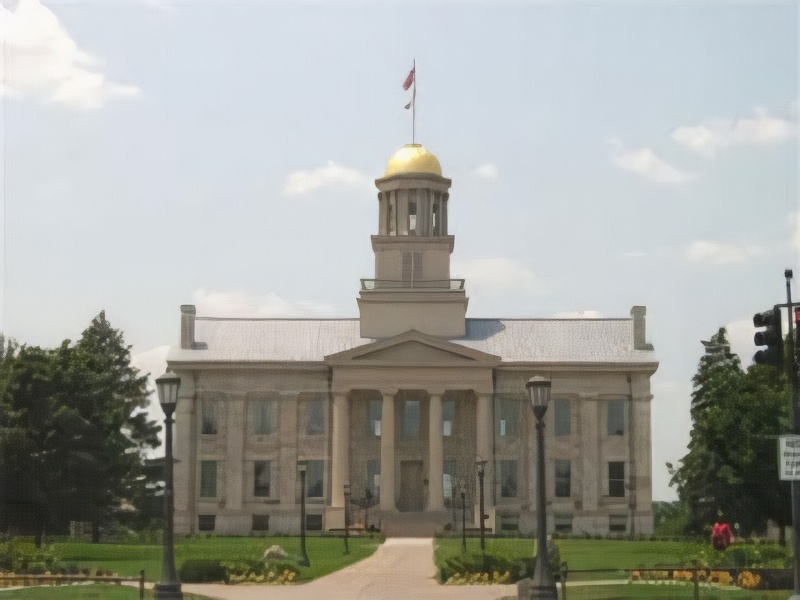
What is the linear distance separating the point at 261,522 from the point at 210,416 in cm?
553

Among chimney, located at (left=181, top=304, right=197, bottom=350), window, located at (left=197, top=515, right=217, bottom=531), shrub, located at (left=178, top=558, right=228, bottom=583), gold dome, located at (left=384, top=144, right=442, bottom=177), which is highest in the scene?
gold dome, located at (left=384, top=144, right=442, bottom=177)

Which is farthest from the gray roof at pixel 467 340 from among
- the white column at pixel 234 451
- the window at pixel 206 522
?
the window at pixel 206 522

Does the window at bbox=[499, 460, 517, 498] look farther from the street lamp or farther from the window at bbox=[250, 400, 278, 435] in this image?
the street lamp

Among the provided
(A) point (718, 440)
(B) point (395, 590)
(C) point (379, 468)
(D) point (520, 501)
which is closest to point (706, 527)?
(A) point (718, 440)

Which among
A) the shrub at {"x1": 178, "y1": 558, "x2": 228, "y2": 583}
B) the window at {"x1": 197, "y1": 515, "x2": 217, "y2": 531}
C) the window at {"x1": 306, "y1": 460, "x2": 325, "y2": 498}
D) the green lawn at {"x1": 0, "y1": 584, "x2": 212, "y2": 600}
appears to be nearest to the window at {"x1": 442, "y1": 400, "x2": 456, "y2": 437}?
the window at {"x1": 306, "y1": 460, "x2": 325, "y2": 498}

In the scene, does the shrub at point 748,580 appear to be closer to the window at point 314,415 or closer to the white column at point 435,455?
the white column at point 435,455

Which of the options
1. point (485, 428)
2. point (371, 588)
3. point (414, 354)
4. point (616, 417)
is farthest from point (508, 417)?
point (371, 588)

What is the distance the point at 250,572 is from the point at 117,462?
2719cm

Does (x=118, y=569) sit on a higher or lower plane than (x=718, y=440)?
lower

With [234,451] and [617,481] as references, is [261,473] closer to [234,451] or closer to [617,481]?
[234,451]

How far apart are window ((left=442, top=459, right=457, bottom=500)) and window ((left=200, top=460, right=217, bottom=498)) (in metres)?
10.8

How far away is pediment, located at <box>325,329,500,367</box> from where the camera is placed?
225ft

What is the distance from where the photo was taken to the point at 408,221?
242 feet

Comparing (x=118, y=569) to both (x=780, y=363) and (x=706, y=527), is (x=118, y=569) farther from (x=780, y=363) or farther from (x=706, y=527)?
(x=706, y=527)
